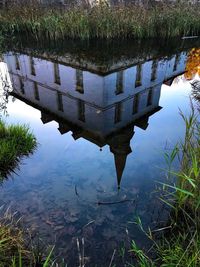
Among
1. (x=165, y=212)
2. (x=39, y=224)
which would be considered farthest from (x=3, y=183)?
(x=165, y=212)

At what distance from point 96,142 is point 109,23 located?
9.20 meters

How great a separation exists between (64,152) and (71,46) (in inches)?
371

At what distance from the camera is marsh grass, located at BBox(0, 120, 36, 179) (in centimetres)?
530

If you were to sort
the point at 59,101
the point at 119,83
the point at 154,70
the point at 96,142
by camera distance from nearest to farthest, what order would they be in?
the point at 96,142 < the point at 59,101 < the point at 119,83 < the point at 154,70

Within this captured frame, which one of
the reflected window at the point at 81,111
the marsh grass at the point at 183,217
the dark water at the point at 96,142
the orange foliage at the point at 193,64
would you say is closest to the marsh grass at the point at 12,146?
the dark water at the point at 96,142

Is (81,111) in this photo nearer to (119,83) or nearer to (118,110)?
(118,110)

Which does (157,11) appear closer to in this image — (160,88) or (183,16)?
(183,16)

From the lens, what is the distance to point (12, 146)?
18.4 ft

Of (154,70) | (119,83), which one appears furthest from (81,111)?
(154,70)

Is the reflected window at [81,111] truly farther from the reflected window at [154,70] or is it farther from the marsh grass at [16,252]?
the marsh grass at [16,252]

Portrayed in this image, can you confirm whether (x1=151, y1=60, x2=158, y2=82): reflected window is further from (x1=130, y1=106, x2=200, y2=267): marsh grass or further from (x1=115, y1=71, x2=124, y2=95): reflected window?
(x1=130, y1=106, x2=200, y2=267): marsh grass

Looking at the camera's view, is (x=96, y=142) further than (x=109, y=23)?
No

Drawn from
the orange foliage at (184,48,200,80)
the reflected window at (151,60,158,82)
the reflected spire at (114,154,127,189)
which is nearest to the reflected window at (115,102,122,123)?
the reflected window at (151,60,158,82)

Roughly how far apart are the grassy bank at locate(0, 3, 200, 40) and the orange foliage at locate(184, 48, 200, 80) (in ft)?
5.91
